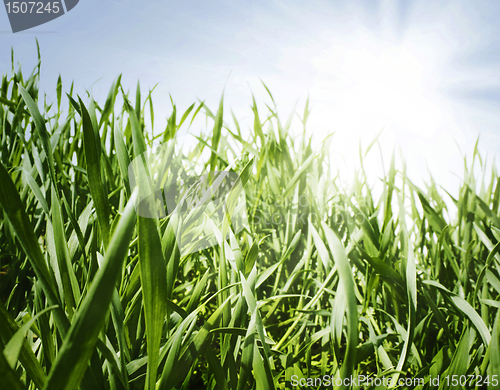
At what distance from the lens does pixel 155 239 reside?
0.19m

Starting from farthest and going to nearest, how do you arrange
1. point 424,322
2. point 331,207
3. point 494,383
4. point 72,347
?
point 331,207 → point 424,322 → point 494,383 → point 72,347

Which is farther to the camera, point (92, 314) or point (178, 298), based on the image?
point (178, 298)

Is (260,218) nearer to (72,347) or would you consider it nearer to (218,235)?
(218,235)

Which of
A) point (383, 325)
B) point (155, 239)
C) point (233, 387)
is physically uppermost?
point (155, 239)

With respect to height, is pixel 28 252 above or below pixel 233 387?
above

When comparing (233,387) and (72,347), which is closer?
(72,347)

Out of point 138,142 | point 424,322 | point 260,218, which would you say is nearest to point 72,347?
point 138,142

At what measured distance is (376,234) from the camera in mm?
473

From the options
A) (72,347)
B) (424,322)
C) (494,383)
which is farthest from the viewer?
(424,322)

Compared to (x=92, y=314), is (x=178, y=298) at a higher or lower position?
lower

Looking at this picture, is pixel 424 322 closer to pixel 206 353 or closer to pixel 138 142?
pixel 206 353

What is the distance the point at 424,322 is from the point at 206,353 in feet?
1.23

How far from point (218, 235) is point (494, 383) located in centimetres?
31

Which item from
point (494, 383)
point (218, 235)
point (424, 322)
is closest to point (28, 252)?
point (218, 235)
